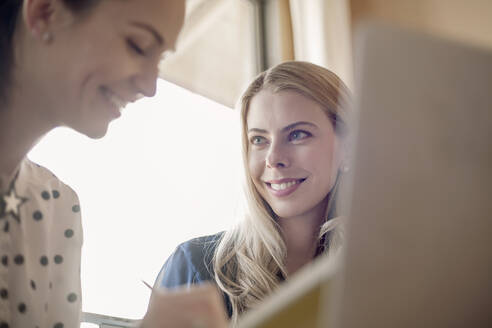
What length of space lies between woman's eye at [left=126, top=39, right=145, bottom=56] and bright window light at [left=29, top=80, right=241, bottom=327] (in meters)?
0.56

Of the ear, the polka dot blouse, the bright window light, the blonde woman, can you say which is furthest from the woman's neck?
the ear

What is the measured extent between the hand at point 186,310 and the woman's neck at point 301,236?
2.55ft

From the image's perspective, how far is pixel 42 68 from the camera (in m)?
0.75

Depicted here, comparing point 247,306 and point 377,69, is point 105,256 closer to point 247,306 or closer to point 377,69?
point 247,306

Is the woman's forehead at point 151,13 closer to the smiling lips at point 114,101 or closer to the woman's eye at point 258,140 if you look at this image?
the smiling lips at point 114,101

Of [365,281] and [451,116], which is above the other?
[451,116]

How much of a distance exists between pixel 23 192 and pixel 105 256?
72 centimetres

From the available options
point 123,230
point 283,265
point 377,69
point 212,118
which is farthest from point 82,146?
point 377,69

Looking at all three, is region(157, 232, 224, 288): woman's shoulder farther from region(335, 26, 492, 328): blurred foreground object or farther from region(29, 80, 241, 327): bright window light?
region(335, 26, 492, 328): blurred foreground object

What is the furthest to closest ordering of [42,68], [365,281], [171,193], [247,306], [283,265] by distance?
[171,193] → [283,265] → [247,306] → [42,68] → [365,281]

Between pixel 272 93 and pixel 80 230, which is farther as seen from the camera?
pixel 272 93

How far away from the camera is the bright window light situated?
1.48m

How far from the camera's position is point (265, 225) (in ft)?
3.97

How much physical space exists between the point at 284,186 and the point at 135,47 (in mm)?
564
